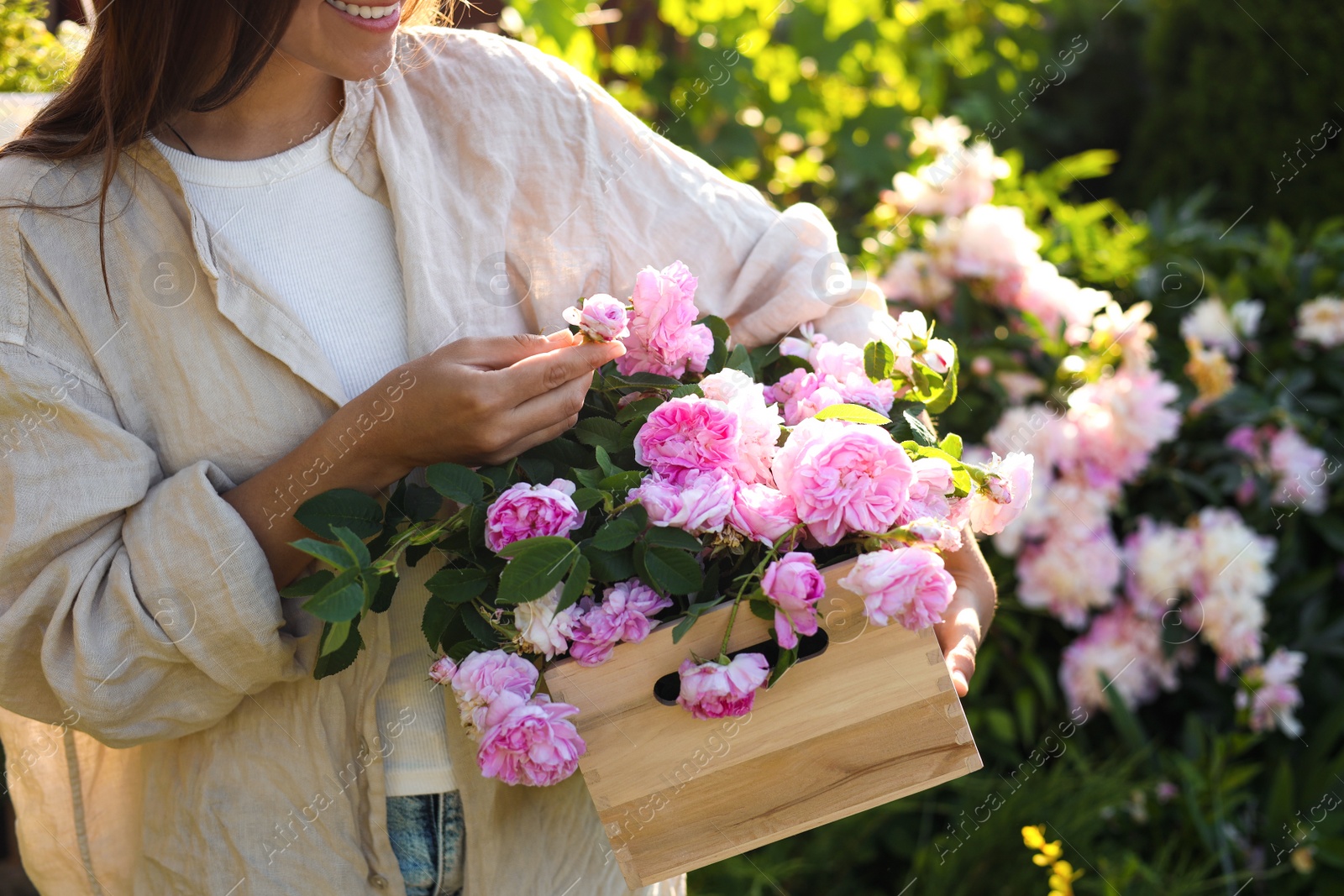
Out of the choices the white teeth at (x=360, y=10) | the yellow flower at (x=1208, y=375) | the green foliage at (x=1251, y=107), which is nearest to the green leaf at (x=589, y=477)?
the white teeth at (x=360, y=10)

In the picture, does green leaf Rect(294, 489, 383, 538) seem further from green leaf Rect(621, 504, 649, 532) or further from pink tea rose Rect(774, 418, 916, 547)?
pink tea rose Rect(774, 418, 916, 547)

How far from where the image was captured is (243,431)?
4.30 ft

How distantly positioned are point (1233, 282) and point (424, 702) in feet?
7.90

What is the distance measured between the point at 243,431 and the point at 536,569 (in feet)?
1.54

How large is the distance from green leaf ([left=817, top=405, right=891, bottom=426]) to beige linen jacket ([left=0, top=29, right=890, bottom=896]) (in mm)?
296

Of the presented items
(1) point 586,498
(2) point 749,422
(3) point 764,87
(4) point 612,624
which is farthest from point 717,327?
(3) point 764,87

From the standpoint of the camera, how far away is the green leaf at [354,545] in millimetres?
1108

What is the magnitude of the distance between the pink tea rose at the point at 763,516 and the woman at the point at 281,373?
0.75 feet

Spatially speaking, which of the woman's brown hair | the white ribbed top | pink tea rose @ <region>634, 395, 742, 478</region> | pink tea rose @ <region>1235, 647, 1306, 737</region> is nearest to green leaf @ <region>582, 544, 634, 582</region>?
pink tea rose @ <region>634, 395, 742, 478</region>

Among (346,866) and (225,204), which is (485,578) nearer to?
(346,866)

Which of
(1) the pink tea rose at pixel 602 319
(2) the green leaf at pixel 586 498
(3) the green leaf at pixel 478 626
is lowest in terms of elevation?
(3) the green leaf at pixel 478 626

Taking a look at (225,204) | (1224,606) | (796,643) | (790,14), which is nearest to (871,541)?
(796,643)

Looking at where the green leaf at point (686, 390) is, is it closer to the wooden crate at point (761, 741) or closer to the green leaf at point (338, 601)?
the wooden crate at point (761, 741)

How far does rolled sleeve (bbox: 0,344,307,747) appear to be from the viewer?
3.99 feet
